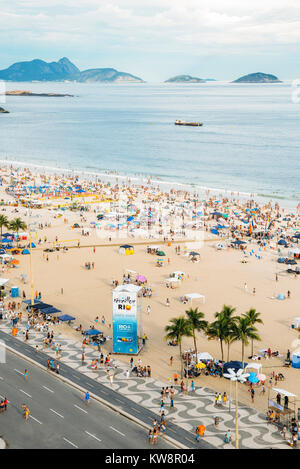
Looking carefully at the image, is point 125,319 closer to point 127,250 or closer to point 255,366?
point 255,366

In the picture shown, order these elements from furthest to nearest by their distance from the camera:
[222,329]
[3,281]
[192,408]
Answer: [3,281], [222,329], [192,408]

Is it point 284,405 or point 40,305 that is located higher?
point 40,305

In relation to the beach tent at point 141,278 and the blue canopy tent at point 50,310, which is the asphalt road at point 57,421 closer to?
the blue canopy tent at point 50,310

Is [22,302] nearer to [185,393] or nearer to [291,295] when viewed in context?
[185,393]

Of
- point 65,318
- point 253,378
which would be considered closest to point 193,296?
point 65,318

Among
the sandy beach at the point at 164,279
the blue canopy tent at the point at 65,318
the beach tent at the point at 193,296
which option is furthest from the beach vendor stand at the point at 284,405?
the blue canopy tent at the point at 65,318

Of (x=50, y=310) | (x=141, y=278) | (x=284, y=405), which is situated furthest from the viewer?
(x=141, y=278)

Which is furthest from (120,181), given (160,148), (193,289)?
(193,289)
